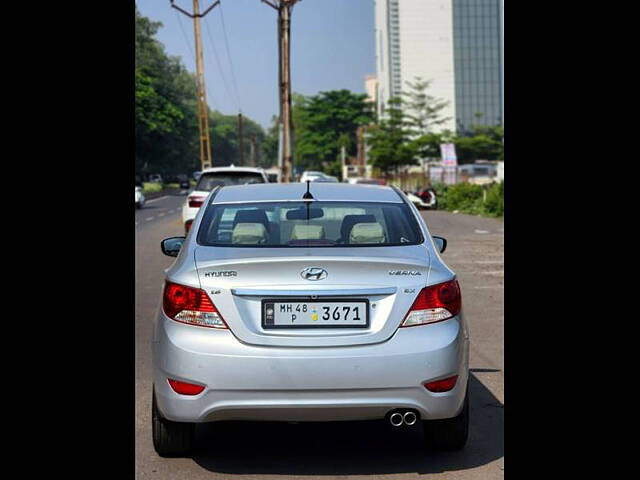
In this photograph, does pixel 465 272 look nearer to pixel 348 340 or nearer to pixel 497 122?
pixel 348 340

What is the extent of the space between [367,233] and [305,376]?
117cm

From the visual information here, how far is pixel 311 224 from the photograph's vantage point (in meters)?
6.17

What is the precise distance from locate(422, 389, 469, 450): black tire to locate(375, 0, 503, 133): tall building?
432ft

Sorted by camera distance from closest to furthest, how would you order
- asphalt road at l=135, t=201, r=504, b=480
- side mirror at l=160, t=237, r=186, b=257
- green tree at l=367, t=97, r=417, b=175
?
asphalt road at l=135, t=201, r=504, b=480
side mirror at l=160, t=237, r=186, b=257
green tree at l=367, t=97, r=417, b=175

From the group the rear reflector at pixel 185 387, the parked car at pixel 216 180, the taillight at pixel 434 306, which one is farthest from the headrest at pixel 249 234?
the parked car at pixel 216 180

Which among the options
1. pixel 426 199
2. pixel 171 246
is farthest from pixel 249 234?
pixel 426 199

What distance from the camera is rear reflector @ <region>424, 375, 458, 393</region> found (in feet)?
17.4

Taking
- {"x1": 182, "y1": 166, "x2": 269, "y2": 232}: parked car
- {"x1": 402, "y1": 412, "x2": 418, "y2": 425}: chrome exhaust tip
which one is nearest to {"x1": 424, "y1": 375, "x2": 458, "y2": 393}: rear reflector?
{"x1": 402, "y1": 412, "x2": 418, "y2": 425}: chrome exhaust tip

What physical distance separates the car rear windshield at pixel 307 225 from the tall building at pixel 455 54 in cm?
13115

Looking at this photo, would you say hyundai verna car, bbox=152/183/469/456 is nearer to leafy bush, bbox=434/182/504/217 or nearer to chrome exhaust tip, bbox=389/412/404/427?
chrome exhaust tip, bbox=389/412/404/427

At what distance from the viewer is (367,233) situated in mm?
6035

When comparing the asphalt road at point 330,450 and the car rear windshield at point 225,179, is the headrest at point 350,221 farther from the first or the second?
the car rear windshield at point 225,179
